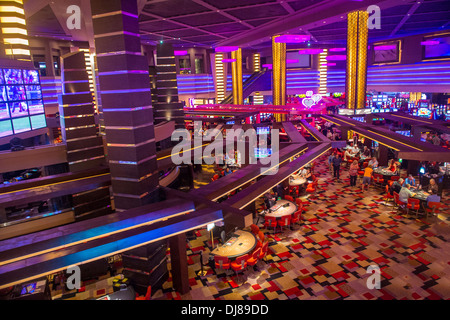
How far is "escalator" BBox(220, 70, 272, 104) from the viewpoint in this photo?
30016 millimetres

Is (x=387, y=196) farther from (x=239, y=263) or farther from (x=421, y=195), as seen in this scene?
(x=239, y=263)

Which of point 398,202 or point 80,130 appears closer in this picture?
point 80,130

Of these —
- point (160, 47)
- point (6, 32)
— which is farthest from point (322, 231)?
point (6, 32)

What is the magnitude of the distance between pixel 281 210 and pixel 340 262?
2614mm

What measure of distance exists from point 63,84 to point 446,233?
1092 cm

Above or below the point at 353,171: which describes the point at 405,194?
below

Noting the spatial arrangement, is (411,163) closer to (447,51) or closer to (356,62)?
(356,62)

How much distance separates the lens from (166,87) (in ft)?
41.3

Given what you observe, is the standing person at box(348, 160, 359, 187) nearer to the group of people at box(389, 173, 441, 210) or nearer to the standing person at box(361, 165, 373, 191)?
the standing person at box(361, 165, 373, 191)

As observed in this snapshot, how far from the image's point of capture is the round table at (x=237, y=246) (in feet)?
24.5

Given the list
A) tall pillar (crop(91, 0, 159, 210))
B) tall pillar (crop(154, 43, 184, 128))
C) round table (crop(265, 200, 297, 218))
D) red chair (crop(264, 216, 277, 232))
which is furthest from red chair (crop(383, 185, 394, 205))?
tall pillar (crop(91, 0, 159, 210))

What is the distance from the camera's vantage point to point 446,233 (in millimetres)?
8828

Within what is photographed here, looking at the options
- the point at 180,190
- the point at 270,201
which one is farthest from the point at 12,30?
the point at 270,201

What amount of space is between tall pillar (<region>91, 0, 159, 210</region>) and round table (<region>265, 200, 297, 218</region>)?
189 inches
